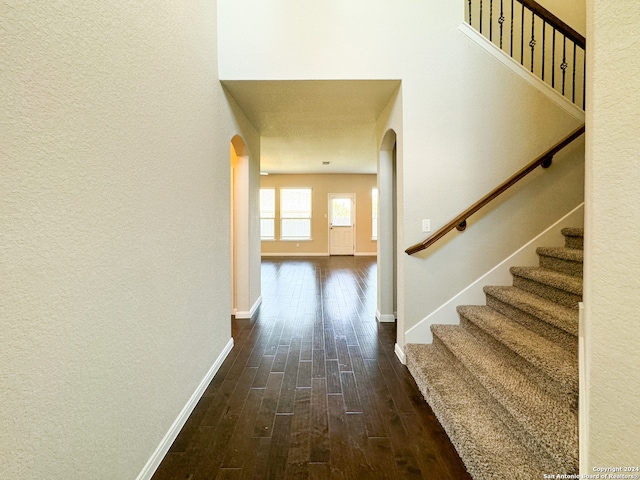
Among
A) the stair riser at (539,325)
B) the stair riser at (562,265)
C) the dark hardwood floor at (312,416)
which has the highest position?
the stair riser at (562,265)

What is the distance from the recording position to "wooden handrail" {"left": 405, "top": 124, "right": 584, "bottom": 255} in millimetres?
2182

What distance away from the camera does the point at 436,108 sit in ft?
7.80

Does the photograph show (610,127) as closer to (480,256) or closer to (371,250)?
(480,256)

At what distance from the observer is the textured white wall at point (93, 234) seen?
759 millimetres

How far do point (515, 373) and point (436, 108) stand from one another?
2.02 meters

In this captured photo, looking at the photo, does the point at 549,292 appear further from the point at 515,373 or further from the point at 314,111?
the point at 314,111

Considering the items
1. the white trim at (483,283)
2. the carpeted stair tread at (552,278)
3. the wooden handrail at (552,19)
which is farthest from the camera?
the white trim at (483,283)

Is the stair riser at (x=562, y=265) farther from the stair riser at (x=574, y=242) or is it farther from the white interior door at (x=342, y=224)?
the white interior door at (x=342, y=224)

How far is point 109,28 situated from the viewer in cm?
110

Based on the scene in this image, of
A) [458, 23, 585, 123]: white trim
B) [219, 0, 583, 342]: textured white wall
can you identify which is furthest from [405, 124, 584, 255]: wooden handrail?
[458, 23, 585, 123]: white trim

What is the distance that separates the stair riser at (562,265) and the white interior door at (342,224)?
7470mm

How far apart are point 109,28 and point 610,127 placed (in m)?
1.78

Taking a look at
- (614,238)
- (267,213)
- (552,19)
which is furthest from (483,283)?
(267,213)

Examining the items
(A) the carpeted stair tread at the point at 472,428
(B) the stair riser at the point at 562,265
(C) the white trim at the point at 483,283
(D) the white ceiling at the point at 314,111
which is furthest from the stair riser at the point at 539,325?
(D) the white ceiling at the point at 314,111
